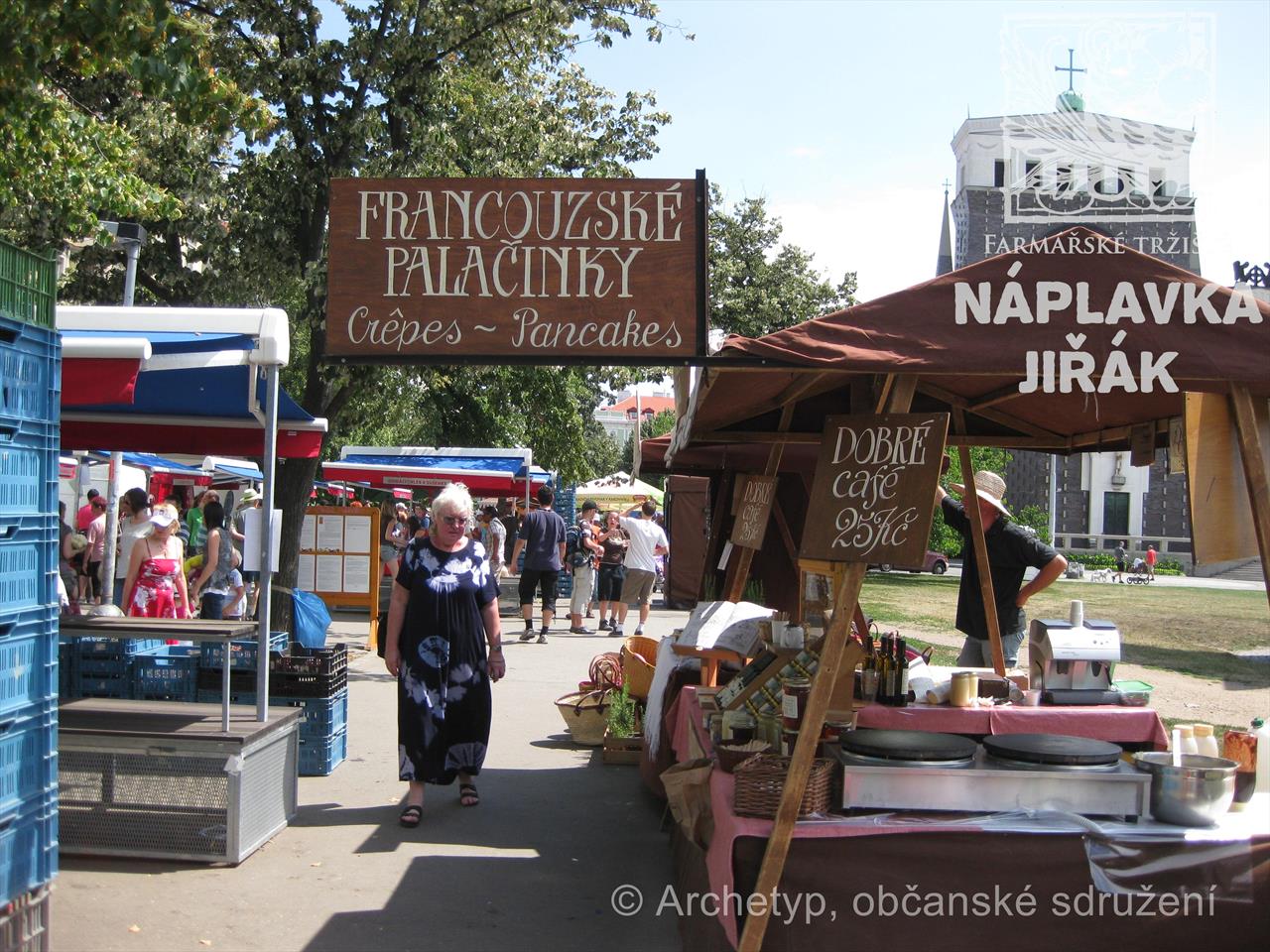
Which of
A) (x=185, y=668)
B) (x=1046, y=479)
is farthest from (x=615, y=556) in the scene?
(x=1046, y=479)

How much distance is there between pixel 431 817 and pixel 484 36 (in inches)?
378

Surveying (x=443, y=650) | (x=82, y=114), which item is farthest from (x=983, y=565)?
(x=82, y=114)

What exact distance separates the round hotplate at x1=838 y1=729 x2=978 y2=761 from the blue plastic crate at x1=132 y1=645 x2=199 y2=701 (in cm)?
432

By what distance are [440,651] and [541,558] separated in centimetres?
834

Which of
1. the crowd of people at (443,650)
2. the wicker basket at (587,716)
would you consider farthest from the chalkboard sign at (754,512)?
the wicker basket at (587,716)

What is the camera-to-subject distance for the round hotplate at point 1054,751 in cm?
416

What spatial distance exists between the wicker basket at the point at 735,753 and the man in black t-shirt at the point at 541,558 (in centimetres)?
974

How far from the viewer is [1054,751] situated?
416 centimetres

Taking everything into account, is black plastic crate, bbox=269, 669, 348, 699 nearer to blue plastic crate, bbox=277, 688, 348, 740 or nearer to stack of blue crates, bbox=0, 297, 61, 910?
blue plastic crate, bbox=277, 688, 348, 740

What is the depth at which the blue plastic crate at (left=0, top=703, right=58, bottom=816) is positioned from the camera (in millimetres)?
3578

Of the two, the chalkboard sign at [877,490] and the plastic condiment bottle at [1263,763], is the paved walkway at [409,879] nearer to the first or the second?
the chalkboard sign at [877,490]

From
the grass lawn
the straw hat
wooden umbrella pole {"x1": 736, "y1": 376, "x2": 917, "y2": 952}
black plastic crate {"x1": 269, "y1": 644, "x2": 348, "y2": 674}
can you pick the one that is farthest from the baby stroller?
wooden umbrella pole {"x1": 736, "y1": 376, "x2": 917, "y2": 952}

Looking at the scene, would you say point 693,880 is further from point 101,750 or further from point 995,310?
point 101,750

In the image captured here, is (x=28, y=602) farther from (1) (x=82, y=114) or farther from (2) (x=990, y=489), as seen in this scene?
(1) (x=82, y=114)
